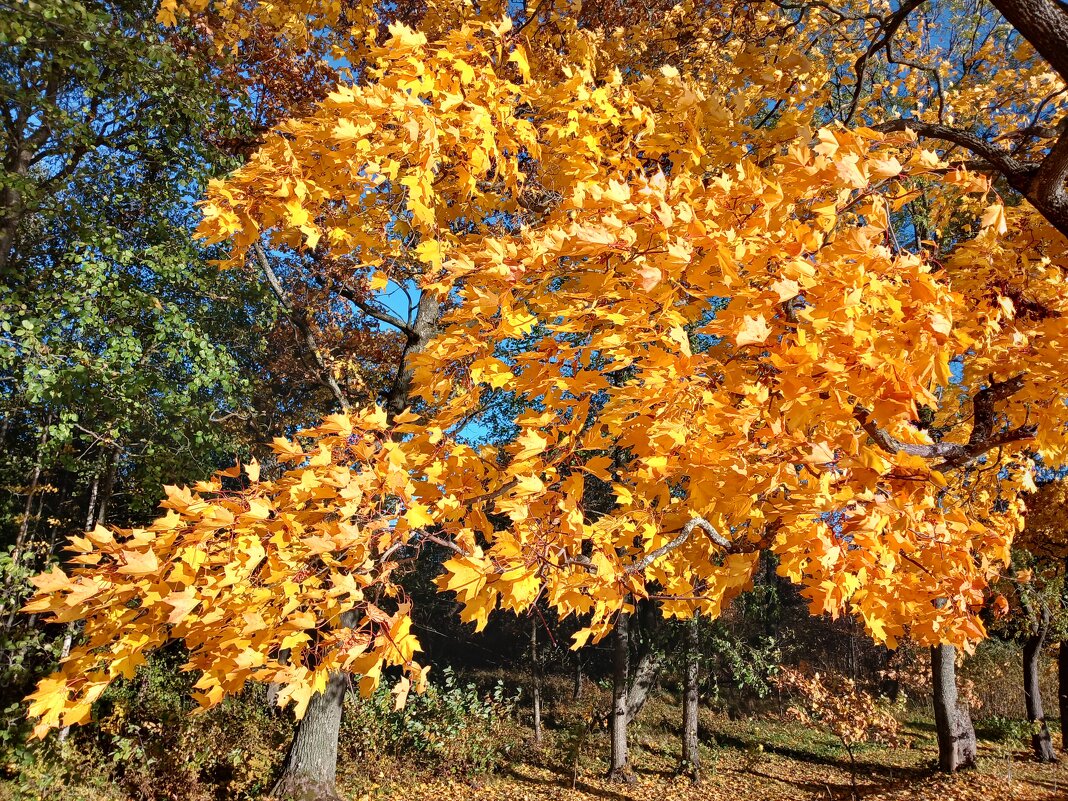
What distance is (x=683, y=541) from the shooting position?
1910 mm

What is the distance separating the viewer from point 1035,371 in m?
1.99

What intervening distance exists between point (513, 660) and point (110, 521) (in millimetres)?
13936

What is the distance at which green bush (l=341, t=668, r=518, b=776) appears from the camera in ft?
29.9

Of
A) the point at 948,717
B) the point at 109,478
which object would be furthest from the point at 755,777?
the point at 109,478

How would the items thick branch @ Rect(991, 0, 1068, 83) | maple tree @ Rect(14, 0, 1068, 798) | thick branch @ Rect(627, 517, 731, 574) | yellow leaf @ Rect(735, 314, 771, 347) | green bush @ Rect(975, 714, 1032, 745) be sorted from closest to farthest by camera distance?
1. yellow leaf @ Rect(735, 314, 771, 347)
2. maple tree @ Rect(14, 0, 1068, 798)
3. thick branch @ Rect(627, 517, 731, 574)
4. thick branch @ Rect(991, 0, 1068, 83)
5. green bush @ Rect(975, 714, 1032, 745)

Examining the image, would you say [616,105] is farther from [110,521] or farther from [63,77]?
[110,521]

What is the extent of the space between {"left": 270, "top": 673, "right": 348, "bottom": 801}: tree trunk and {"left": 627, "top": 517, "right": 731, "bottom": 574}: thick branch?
5297 mm

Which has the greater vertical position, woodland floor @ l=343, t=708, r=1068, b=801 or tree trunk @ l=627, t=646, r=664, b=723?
tree trunk @ l=627, t=646, r=664, b=723

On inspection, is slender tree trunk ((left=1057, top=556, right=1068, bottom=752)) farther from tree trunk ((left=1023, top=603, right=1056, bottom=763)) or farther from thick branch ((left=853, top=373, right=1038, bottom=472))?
thick branch ((left=853, top=373, right=1038, bottom=472))

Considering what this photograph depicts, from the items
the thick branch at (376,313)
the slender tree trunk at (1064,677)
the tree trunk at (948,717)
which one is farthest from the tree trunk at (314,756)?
the slender tree trunk at (1064,677)

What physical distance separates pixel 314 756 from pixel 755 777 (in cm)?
812

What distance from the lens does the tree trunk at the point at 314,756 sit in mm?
5914

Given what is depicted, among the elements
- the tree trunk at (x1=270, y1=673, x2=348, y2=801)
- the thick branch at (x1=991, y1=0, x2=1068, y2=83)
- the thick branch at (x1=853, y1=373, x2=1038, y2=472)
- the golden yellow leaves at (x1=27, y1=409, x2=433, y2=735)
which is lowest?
the tree trunk at (x1=270, y1=673, x2=348, y2=801)

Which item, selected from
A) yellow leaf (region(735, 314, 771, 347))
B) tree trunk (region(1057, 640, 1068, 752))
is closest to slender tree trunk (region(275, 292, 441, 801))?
Answer: yellow leaf (region(735, 314, 771, 347))
